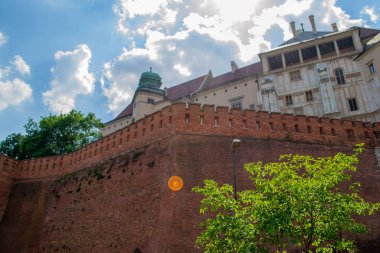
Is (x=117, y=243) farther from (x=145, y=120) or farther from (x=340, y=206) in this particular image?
(x=340, y=206)

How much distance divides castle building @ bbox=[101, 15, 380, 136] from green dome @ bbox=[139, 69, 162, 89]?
28.1 ft

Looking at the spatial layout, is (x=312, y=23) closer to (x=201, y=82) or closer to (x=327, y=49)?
(x=327, y=49)

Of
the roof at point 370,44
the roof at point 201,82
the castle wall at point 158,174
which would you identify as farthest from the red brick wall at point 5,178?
the roof at point 370,44

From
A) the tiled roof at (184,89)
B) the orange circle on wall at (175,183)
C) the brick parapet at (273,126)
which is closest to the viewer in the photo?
the orange circle on wall at (175,183)

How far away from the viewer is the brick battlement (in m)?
17.0

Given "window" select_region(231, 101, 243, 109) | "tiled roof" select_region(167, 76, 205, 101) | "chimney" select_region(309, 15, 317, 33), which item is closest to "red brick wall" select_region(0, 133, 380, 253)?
"window" select_region(231, 101, 243, 109)

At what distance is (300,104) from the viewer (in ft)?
107

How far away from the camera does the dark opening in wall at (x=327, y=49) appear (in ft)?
→ 109

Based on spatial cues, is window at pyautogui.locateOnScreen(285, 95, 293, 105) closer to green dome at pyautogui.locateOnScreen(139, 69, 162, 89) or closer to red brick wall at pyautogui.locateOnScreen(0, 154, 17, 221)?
green dome at pyautogui.locateOnScreen(139, 69, 162, 89)

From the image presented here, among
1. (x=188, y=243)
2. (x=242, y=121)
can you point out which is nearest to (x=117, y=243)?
(x=188, y=243)

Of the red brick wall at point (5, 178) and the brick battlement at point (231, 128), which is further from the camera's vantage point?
the red brick wall at point (5, 178)

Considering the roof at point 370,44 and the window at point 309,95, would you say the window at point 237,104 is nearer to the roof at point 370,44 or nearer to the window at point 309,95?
the window at point 309,95

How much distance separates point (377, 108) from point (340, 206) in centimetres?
2276

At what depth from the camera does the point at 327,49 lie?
33406 millimetres
